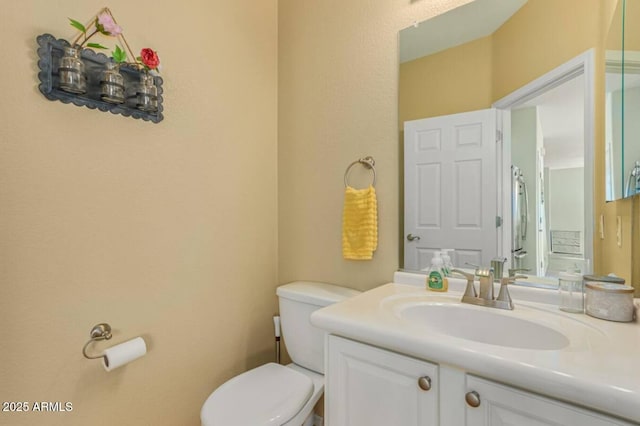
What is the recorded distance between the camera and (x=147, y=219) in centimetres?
119

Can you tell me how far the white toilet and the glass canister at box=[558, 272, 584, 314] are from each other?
760 mm

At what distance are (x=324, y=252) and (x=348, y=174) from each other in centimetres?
43

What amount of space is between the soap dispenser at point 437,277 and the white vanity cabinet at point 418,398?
18.9 inches

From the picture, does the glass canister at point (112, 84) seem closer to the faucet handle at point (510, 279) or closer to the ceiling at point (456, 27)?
the ceiling at point (456, 27)

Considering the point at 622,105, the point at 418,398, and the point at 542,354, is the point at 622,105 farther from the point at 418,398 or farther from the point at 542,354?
the point at 418,398

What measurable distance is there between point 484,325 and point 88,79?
156 centimetres

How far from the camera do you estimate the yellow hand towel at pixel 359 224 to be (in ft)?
4.50

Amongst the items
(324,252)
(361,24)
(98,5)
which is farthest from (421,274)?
(98,5)

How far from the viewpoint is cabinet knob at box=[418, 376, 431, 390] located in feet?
2.39

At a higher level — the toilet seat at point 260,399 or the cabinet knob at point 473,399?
the cabinet knob at point 473,399

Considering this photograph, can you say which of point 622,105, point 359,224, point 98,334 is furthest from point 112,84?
point 622,105

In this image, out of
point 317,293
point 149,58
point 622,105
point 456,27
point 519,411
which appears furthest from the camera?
point 317,293

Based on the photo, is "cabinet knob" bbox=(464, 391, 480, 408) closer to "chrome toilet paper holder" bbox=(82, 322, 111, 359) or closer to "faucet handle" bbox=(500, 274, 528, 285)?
"faucet handle" bbox=(500, 274, 528, 285)

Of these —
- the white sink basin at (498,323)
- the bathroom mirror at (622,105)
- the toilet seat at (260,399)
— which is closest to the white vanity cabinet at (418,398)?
the white sink basin at (498,323)
